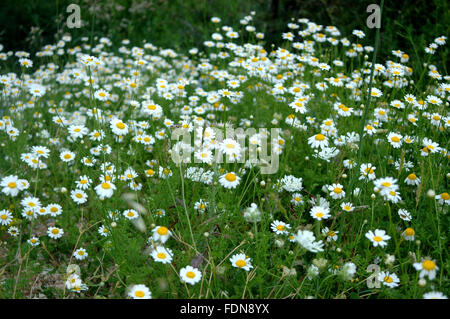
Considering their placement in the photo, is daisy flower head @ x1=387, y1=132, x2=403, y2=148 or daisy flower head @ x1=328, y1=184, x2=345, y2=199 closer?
daisy flower head @ x1=328, y1=184, x2=345, y2=199

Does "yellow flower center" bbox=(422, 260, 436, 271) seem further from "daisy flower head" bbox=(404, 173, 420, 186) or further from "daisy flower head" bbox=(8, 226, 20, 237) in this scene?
"daisy flower head" bbox=(8, 226, 20, 237)

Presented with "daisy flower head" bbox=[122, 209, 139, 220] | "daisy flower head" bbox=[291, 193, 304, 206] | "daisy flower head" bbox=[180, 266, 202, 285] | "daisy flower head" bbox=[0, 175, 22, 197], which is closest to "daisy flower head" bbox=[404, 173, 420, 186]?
"daisy flower head" bbox=[291, 193, 304, 206]

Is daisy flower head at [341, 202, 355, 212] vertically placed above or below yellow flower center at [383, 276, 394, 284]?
above

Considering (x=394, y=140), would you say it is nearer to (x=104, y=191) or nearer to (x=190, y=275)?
(x=190, y=275)

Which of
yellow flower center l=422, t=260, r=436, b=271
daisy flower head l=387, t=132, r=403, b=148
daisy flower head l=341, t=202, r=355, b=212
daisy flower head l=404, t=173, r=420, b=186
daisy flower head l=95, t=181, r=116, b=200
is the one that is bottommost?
daisy flower head l=341, t=202, r=355, b=212

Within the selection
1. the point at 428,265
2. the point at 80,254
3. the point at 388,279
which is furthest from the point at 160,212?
the point at 428,265

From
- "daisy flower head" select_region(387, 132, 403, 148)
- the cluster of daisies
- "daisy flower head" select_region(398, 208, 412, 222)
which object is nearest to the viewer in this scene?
the cluster of daisies

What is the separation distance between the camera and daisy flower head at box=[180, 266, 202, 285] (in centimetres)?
168

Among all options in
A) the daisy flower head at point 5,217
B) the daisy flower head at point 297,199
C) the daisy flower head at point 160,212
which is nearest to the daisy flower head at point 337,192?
the daisy flower head at point 297,199

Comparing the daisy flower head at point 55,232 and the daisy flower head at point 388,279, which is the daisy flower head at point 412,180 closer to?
the daisy flower head at point 388,279

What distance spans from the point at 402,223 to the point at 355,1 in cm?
325

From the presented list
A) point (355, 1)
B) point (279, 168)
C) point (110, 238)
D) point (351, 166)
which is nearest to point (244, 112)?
point (279, 168)

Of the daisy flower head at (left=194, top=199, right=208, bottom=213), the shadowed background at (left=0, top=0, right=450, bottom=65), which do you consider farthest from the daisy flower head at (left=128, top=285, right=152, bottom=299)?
the shadowed background at (left=0, top=0, right=450, bottom=65)

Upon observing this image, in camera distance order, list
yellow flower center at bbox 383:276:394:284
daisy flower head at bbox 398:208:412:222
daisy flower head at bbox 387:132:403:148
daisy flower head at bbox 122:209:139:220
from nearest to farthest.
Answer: yellow flower center at bbox 383:276:394:284 → daisy flower head at bbox 398:208:412:222 → daisy flower head at bbox 122:209:139:220 → daisy flower head at bbox 387:132:403:148
